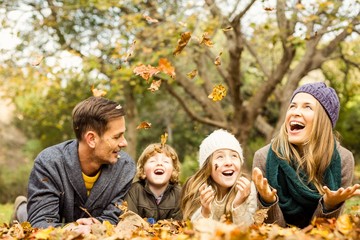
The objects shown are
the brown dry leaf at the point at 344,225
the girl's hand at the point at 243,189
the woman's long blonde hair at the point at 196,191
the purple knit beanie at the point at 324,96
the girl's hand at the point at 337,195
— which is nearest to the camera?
the brown dry leaf at the point at 344,225

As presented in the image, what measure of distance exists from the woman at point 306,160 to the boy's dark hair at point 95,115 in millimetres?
1348

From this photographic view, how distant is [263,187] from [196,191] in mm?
910

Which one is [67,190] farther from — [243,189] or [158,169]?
[243,189]

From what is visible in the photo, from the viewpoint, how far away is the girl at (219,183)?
4.31 m

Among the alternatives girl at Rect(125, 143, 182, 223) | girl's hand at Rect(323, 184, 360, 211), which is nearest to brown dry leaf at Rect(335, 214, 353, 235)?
girl's hand at Rect(323, 184, 360, 211)

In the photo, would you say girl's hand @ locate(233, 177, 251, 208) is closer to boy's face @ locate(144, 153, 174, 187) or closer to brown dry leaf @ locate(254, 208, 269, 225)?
brown dry leaf @ locate(254, 208, 269, 225)

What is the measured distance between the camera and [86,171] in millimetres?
4684

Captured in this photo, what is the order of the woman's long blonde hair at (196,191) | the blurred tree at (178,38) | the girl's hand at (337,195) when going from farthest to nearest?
1. the blurred tree at (178,38)
2. the woman's long blonde hair at (196,191)
3. the girl's hand at (337,195)

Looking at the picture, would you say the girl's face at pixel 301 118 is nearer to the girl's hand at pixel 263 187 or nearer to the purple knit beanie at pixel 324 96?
the purple knit beanie at pixel 324 96

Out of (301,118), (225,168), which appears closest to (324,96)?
(301,118)

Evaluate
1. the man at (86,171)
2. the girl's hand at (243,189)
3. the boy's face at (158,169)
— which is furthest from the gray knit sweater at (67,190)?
the girl's hand at (243,189)

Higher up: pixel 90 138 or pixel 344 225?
pixel 90 138

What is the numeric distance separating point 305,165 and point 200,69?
853 centimetres

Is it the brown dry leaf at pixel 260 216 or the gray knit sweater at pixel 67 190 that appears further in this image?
the gray knit sweater at pixel 67 190
